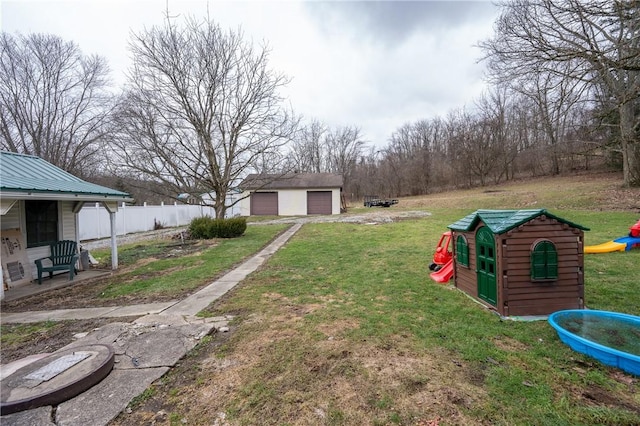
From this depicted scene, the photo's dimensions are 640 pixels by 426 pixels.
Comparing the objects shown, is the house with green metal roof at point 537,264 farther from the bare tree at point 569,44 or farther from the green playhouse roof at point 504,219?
the bare tree at point 569,44

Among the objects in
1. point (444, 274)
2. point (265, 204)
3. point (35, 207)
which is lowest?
point (444, 274)

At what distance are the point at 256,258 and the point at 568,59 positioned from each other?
8.66m

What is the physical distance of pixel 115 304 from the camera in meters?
5.12

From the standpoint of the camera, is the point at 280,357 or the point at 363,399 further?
the point at 280,357

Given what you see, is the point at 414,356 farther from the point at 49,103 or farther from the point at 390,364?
the point at 49,103

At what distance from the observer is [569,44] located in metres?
6.00

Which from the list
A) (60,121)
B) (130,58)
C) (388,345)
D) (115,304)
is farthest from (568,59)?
(60,121)

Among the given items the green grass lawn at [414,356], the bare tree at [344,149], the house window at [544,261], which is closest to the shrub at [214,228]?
the green grass lawn at [414,356]

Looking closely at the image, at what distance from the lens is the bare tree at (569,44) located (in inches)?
199

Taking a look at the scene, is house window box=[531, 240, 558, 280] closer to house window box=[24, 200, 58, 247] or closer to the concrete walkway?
the concrete walkway

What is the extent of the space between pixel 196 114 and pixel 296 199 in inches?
572

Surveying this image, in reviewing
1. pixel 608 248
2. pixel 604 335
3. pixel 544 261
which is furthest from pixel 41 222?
pixel 608 248

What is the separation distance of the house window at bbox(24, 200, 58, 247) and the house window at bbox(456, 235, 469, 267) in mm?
9585

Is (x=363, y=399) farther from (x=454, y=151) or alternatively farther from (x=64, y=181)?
(x=454, y=151)
